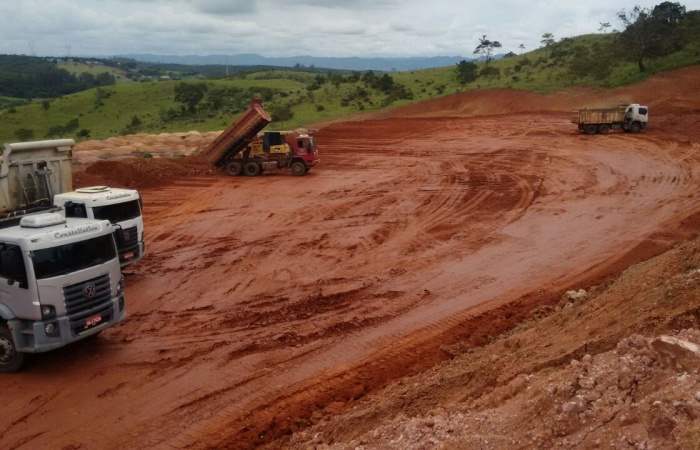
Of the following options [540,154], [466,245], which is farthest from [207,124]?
[466,245]

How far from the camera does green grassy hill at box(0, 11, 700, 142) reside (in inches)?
1943

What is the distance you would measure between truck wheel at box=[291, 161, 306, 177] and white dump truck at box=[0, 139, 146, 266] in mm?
13100

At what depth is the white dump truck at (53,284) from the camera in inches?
380

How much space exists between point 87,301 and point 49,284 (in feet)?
2.48

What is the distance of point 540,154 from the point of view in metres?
29.6

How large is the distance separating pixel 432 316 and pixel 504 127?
96.0 ft

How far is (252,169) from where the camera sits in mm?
27812

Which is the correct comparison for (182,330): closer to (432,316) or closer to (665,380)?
(432,316)

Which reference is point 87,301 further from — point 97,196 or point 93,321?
point 97,196

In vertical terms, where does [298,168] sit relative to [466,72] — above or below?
below

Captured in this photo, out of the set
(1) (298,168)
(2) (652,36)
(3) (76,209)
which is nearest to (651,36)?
(2) (652,36)

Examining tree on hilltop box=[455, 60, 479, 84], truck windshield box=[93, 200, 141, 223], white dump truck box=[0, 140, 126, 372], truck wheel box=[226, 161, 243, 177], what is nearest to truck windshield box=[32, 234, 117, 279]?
white dump truck box=[0, 140, 126, 372]

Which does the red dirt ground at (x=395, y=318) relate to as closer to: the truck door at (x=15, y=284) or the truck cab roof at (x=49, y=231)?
the truck door at (x=15, y=284)

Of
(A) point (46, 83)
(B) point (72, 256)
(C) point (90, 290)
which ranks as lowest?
(C) point (90, 290)
